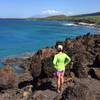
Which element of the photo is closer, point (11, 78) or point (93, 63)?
point (11, 78)

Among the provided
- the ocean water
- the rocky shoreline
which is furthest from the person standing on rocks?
the ocean water

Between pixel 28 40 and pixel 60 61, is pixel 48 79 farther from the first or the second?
pixel 28 40

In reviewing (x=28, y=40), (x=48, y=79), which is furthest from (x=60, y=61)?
(x=28, y=40)

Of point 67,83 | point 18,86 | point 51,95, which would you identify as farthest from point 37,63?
point 51,95

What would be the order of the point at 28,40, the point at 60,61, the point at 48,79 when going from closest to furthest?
the point at 60,61
the point at 48,79
the point at 28,40

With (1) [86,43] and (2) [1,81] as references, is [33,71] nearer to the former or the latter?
(2) [1,81]

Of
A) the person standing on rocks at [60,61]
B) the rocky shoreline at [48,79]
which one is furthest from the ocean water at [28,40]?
the person standing on rocks at [60,61]

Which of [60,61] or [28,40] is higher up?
[60,61]

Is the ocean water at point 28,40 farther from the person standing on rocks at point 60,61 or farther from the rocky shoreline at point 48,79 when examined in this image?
the person standing on rocks at point 60,61

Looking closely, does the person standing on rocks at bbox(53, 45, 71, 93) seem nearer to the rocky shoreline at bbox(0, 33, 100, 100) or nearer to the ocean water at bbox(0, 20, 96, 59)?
the rocky shoreline at bbox(0, 33, 100, 100)

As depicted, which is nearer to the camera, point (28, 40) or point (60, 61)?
point (60, 61)

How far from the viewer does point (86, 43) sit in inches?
1278

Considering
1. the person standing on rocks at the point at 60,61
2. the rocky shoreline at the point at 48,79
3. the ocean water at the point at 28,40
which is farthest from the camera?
the ocean water at the point at 28,40

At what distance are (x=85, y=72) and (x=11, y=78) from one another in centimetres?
451
